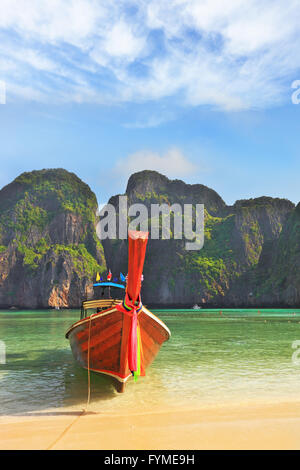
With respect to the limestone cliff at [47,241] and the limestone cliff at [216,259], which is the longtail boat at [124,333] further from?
the limestone cliff at [216,259]

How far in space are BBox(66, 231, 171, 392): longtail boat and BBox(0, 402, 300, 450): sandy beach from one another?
125 cm

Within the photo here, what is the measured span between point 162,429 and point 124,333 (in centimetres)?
251

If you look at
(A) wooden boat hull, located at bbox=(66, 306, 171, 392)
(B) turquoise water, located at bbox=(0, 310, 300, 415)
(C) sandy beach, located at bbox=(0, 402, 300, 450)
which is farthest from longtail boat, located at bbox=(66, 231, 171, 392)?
(C) sandy beach, located at bbox=(0, 402, 300, 450)

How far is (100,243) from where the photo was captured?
154125 mm

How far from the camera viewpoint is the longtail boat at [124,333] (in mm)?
7363

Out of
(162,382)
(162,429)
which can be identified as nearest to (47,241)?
(162,382)

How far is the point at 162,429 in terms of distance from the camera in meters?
5.89

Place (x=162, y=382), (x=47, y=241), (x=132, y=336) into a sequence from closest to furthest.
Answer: (x=132, y=336), (x=162, y=382), (x=47, y=241)

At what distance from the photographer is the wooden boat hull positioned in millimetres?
8156

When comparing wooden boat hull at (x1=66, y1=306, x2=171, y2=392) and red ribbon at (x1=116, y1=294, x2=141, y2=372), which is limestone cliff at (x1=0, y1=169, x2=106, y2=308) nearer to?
wooden boat hull at (x1=66, y1=306, x2=171, y2=392)

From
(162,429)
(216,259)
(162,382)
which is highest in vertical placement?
(216,259)

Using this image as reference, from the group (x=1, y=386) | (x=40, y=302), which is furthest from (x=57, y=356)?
(x=40, y=302)

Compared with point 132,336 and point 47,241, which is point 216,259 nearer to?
point 47,241

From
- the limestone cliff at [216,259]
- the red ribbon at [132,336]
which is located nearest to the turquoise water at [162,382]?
the red ribbon at [132,336]
